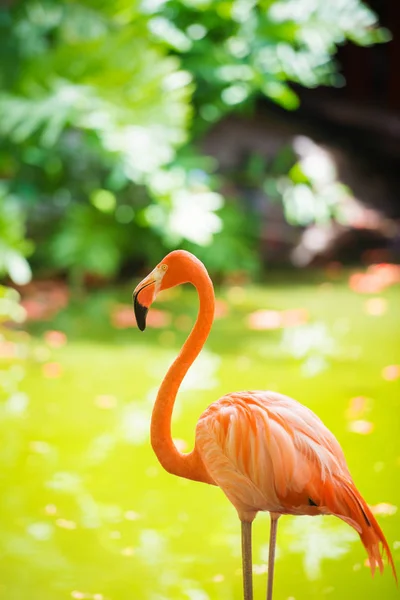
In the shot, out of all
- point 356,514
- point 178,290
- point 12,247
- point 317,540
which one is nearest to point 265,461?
point 356,514

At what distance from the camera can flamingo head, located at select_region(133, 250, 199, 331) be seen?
71.7 inches

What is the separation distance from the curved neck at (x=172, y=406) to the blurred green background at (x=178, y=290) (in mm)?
443

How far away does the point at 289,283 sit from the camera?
6547 millimetres

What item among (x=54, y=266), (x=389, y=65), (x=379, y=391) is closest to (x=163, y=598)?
(x=379, y=391)

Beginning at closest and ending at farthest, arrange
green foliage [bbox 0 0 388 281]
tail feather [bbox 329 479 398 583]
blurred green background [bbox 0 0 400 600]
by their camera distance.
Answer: tail feather [bbox 329 479 398 583], blurred green background [bbox 0 0 400 600], green foliage [bbox 0 0 388 281]

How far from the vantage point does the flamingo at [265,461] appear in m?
1.64

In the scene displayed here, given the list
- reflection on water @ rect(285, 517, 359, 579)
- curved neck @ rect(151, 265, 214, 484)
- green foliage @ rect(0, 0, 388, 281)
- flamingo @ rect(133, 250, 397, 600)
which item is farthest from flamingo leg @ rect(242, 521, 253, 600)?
green foliage @ rect(0, 0, 388, 281)

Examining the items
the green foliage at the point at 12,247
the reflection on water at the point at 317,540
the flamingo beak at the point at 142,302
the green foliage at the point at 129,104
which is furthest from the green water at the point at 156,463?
the green foliage at the point at 129,104

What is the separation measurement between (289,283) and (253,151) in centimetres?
152

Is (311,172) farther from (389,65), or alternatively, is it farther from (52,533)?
(52,533)

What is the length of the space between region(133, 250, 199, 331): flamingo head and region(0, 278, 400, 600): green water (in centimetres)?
79

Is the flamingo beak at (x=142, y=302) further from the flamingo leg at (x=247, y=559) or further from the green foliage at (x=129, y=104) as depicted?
the green foliage at (x=129, y=104)

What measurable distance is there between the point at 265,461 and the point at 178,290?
15.0 feet

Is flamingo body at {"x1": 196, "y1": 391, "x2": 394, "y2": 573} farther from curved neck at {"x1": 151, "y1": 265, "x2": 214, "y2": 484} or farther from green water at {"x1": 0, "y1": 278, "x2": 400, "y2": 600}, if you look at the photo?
green water at {"x1": 0, "y1": 278, "x2": 400, "y2": 600}
